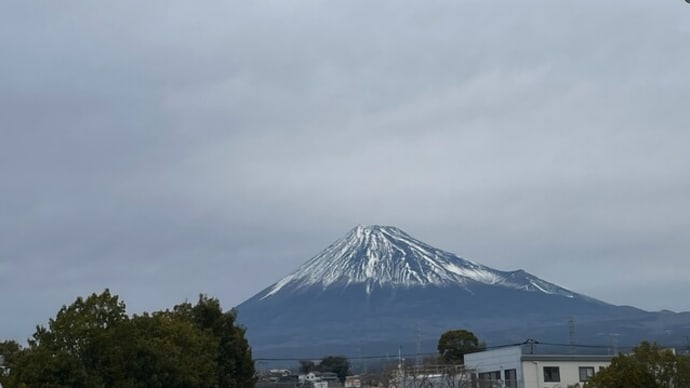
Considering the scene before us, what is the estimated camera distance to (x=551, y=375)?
7069 centimetres

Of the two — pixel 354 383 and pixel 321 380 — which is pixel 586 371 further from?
pixel 321 380

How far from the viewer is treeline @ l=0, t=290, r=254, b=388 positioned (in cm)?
3312

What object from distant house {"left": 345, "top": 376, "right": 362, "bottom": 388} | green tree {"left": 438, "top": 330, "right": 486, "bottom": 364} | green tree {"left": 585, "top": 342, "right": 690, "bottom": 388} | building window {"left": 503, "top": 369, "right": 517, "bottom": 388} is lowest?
green tree {"left": 585, "top": 342, "right": 690, "bottom": 388}

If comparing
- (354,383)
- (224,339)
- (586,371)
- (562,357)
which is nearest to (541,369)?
(562,357)

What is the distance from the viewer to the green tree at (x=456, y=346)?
309 ft

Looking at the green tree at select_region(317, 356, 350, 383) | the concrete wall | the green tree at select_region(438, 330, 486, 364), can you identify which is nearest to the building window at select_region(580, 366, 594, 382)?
the concrete wall

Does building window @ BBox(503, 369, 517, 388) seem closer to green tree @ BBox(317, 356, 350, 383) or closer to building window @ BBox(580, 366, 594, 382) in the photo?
building window @ BBox(580, 366, 594, 382)

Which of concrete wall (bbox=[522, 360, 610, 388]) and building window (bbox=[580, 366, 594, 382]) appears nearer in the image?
concrete wall (bbox=[522, 360, 610, 388])

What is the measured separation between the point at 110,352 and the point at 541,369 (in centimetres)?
4084

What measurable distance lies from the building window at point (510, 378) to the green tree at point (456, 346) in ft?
67.2

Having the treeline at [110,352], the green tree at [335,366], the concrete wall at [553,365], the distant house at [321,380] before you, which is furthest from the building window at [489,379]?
the green tree at [335,366]

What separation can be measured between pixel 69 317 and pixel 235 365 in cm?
1283

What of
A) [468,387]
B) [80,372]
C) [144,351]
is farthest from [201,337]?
[468,387]

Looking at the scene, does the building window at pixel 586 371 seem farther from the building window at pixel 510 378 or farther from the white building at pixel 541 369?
the building window at pixel 510 378
